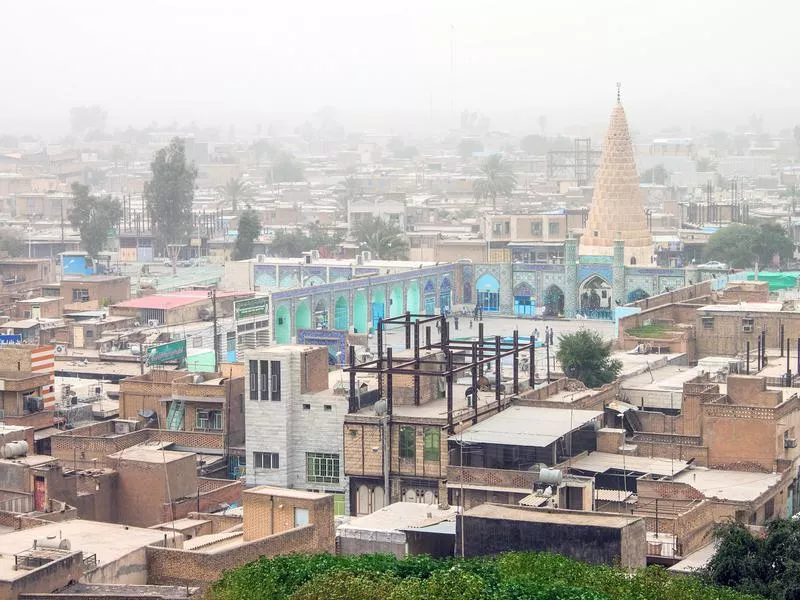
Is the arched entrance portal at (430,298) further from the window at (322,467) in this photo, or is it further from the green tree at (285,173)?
the green tree at (285,173)

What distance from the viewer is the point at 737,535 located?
19531 millimetres

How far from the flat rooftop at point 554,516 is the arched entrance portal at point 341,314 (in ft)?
96.6

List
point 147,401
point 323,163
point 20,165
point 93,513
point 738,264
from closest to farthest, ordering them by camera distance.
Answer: point 93,513
point 147,401
point 738,264
point 20,165
point 323,163

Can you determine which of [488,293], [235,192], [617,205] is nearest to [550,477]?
[488,293]

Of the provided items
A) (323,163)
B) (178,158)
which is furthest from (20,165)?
(178,158)

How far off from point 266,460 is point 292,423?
0.63 meters

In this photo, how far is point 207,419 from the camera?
2794cm

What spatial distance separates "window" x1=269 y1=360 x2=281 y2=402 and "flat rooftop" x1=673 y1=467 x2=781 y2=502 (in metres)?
5.59

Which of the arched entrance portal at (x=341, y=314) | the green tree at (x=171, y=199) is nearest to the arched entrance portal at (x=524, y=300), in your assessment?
the arched entrance portal at (x=341, y=314)

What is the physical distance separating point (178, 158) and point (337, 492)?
4533 cm

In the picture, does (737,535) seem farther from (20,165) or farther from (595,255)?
(20,165)

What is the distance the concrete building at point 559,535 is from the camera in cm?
1902

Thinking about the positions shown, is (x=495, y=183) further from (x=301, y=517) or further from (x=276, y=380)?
(x=301, y=517)

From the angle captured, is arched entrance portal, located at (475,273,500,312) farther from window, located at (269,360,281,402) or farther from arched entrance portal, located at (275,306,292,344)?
window, located at (269,360,281,402)
